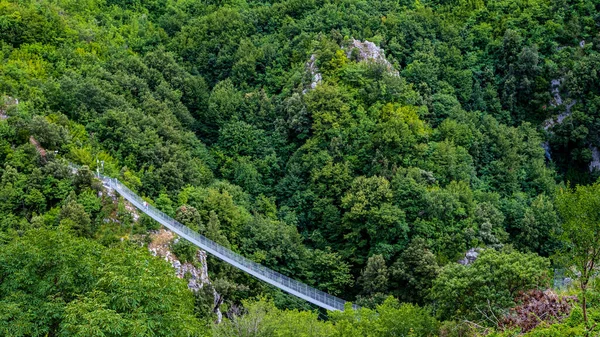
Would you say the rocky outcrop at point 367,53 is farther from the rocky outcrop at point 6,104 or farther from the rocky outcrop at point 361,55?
the rocky outcrop at point 6,104

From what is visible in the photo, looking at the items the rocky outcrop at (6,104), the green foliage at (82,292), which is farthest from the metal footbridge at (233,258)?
the green foliage at (82,292)

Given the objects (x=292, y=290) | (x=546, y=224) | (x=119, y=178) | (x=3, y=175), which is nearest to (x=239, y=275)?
(x=292, y=290)

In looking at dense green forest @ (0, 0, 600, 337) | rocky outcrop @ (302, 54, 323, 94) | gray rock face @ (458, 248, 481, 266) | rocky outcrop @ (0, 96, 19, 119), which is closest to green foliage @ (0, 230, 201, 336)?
dense green forest @ (0, 0, 600, 337)

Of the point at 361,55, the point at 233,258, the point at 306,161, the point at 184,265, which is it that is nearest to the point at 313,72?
the point at 361,55

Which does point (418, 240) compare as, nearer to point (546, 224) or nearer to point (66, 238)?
point (546, 224)

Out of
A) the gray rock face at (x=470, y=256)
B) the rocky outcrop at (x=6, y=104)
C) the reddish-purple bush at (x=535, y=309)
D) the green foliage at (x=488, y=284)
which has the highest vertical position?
the reddish-purple bush at (x=535, y=309)
